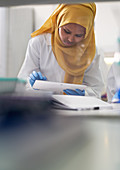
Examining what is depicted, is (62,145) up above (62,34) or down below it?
below

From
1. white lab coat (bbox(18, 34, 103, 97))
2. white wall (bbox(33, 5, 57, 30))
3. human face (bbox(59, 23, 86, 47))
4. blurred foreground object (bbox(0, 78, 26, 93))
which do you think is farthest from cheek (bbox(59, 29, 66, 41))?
blurred foreground object (bbox(0, 78, 26, 93))

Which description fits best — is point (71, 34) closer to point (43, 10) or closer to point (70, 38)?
point (70, 38)

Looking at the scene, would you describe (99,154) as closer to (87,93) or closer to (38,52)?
(87,93)

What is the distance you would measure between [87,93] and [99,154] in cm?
75

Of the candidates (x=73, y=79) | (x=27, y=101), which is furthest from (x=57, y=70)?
(x=27, y=101)

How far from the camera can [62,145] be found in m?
0.24

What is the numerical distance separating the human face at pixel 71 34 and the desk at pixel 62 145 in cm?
87

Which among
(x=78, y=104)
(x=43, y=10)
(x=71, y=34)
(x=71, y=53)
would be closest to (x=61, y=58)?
(x=71, y=53)

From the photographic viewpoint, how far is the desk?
23 centimetres

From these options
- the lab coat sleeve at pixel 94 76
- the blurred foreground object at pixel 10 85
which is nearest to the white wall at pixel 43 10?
the blurred foreground object at pixel 10 85

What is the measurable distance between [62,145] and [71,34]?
0.93m

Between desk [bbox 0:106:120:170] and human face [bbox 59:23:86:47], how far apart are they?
34.3 inches

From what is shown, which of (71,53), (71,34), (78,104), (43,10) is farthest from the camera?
(71,53)

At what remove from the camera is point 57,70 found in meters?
1.23
